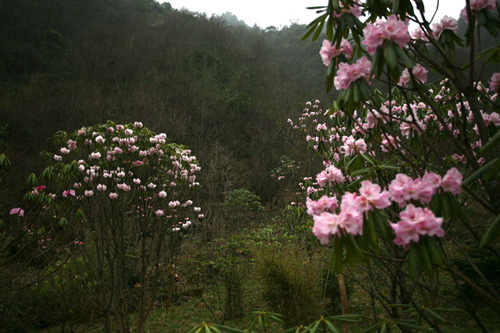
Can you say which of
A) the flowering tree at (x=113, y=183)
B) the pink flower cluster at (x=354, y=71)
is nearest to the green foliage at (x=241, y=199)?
the flowering tree at (x=113, y=183)

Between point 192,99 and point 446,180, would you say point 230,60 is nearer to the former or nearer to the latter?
point 192,99

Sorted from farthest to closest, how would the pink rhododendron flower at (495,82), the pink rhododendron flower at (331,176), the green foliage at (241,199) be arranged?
the green foliage at (241,199) < the pink rhododendron flower at (331,176) < the pink rhododendron flower at (495,82)

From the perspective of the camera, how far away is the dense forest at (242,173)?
45.3 inches

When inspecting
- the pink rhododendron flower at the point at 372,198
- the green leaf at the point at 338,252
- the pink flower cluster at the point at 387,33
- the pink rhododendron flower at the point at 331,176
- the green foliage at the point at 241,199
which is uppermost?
the pink flower cluster at the point at 387,33

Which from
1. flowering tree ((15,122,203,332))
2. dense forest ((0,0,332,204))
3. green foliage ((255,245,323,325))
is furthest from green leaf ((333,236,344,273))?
dense forest ((0,0,332,204))

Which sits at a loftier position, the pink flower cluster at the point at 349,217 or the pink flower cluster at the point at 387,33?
the pink flower cluster at the point at 387,33

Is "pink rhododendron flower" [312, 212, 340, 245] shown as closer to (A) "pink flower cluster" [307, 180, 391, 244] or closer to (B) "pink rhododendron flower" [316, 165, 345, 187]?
(A) "pink flower cluster" [307, 180, 391, 244]

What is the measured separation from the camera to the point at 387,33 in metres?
1.08

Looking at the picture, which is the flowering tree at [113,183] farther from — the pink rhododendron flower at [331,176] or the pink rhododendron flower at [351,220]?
the pink rhododendron flower at [351,220]

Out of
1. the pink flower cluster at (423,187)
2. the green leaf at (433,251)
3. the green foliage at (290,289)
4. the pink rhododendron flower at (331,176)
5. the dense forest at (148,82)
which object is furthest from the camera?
the dense forest at (148,82)

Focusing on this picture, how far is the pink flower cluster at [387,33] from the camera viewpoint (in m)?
1.07

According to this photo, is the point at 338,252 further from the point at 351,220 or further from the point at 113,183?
the point at 113,183

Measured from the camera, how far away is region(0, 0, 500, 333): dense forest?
115 centimetres

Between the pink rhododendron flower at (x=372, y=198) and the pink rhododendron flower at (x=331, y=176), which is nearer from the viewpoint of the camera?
the pink rhododendron flower at (x=372, y=198)
